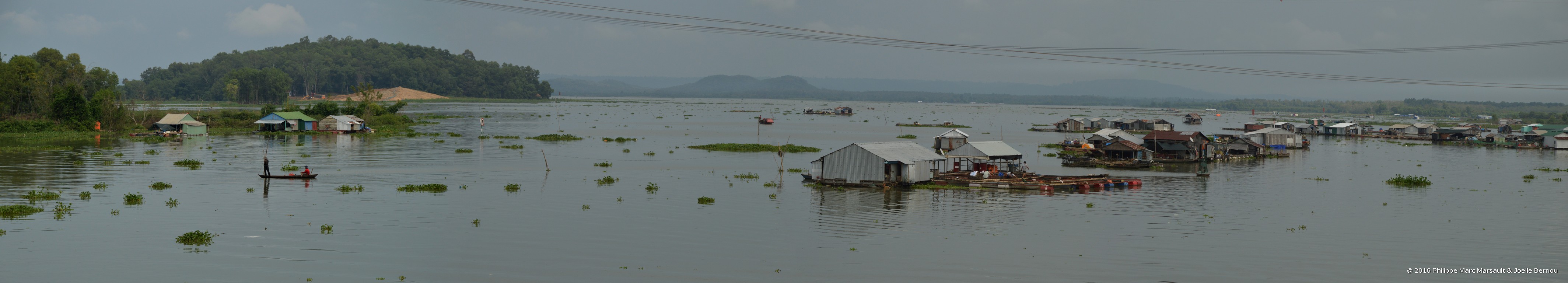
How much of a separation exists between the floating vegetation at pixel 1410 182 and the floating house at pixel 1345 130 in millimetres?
76187

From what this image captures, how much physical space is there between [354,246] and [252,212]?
29.2ft

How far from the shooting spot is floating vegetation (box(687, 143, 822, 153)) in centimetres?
7400

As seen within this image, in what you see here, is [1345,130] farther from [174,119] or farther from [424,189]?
[174,119]

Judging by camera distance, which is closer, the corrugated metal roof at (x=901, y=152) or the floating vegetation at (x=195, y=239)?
the floating vegetation at (x=195, y=239)

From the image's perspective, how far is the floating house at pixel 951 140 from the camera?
74312 mm

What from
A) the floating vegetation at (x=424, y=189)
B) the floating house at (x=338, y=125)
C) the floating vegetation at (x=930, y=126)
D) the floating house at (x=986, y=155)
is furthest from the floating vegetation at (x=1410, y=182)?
the floating house at (x=338, y=125)

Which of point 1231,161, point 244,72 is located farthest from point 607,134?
point 244,72

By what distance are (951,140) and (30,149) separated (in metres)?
65.1

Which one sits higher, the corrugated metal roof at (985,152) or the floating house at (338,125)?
the floating house at (338,125)

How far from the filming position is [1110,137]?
2955 inches

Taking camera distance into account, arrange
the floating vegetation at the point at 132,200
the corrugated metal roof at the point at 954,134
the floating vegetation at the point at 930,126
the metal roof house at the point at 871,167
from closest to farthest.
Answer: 1. the floating vegetation at the point at 132,200
2. the metal roof house at the point at 871,167
3. the corrugated metal roof at the point at 954,134
4. the floating vegetation at the point at 930,126

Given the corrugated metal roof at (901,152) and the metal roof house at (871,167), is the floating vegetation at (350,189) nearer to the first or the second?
the metal roof house at (871,167)

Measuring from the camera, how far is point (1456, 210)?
41.7 m

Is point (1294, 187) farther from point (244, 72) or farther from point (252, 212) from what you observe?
point (244, 72)
